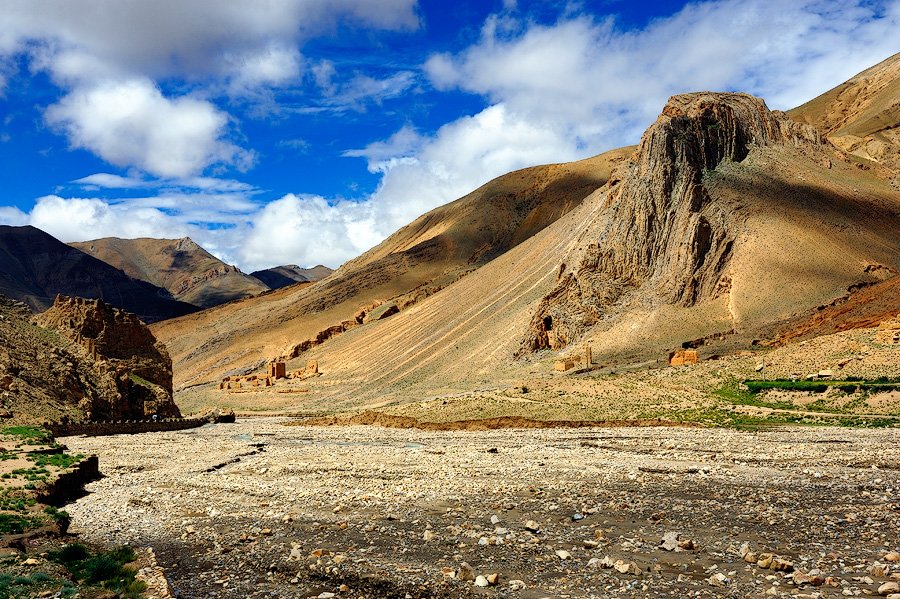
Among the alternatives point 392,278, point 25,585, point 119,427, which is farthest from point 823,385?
point 392,278

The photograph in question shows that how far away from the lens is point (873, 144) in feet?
321

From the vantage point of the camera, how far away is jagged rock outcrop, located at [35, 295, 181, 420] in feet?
150

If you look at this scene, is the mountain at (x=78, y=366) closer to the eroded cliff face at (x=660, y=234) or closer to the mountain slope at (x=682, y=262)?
the mountain slope at (x=682, y=262)

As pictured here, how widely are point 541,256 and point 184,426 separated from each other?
44.9 meters

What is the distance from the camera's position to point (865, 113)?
441 ft

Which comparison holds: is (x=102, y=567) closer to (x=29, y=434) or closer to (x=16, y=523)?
(x=16, y=523)

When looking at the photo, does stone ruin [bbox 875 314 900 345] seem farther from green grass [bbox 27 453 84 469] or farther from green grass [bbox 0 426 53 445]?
green grass [bbox 0 426 53 445]

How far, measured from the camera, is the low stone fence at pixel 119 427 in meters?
35.9

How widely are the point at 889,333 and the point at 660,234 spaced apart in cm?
2498

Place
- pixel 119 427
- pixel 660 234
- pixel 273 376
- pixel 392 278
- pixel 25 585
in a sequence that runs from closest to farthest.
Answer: pixel 25 585
pixel 119 427
pixel 660 234
pixel 273 376
pixel 392 278

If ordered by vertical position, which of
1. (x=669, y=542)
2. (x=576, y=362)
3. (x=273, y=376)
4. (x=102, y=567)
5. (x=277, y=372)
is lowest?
(x=669, y=542)

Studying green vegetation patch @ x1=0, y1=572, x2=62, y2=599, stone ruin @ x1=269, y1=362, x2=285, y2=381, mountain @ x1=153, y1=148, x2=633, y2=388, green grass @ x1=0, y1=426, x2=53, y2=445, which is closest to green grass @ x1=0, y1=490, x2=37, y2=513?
green vegetation patch @ x1=0, y1=572, x2=62, y2=599

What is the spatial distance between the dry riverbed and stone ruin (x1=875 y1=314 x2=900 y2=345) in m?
11.7

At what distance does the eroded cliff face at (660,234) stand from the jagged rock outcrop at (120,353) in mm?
28273
